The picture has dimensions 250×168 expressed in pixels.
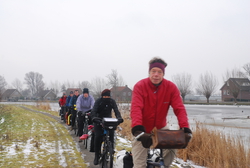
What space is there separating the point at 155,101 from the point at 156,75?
33 centimetres

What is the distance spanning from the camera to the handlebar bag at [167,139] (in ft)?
8.61

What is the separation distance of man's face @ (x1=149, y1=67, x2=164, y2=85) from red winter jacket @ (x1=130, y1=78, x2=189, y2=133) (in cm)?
5

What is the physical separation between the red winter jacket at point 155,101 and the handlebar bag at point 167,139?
0.34m

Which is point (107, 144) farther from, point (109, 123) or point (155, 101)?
point (155, 101)

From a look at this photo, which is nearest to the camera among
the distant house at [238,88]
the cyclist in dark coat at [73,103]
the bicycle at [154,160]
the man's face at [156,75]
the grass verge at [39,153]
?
the bicycle at [154,160]

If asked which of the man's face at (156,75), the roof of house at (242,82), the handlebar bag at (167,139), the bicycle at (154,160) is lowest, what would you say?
the bicycle at (154,160)

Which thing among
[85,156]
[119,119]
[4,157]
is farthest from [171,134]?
[4,157]

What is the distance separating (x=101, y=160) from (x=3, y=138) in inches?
198

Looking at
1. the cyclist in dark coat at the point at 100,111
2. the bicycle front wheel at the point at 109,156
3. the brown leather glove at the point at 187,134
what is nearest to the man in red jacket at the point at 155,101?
the brown leather glove at the point at 187,134

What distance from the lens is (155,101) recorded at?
3.09 meters

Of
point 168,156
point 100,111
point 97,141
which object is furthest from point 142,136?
point 100,111

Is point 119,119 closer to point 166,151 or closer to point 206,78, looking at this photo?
point 166,151

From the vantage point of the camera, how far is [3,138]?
8.96 m

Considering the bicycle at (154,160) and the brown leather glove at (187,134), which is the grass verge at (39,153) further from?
the brown leather glove at (187,134)
